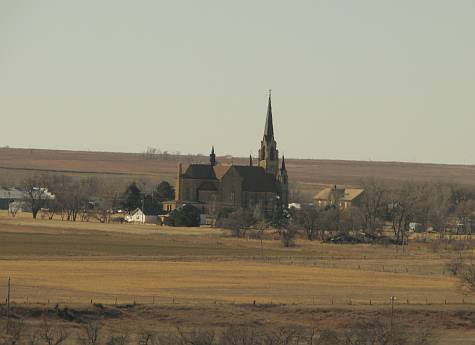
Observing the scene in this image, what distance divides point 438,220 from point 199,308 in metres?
80.0

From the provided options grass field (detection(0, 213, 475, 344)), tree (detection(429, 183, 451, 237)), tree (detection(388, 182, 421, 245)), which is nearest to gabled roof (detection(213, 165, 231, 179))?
tree (detection(388, 182, 421, 245))

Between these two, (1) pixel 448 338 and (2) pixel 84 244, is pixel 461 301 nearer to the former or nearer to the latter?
(1) pixel 448 338

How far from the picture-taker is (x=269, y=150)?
15350 cm

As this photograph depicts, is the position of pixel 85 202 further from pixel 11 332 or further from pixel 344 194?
pixel 11 332

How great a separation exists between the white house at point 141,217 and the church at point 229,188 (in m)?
4.68

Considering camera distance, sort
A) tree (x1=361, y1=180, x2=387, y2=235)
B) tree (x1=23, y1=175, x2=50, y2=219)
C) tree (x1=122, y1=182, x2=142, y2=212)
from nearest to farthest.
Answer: tree (x1=361, y1=180, x2=387, y2=235) → tree (x1=23, y1=175, x2=50, y2=219) → tree (x1=122, y1=182, x2=142, y2=212)

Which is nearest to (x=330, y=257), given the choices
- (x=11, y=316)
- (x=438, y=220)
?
(x=11, y=316)

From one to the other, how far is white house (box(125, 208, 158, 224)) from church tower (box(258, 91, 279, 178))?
58.1 ft

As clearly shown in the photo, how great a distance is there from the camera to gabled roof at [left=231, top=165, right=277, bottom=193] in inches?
5753

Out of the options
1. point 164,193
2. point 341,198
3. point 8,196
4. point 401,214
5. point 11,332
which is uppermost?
point 164,193

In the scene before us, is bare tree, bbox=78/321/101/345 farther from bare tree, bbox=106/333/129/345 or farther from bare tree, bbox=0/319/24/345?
→ bare tree, bbox=0/319/24/345

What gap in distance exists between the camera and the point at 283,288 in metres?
64.6

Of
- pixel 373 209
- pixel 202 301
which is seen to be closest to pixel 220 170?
pixel 373 209

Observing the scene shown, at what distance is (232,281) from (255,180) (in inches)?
3131
